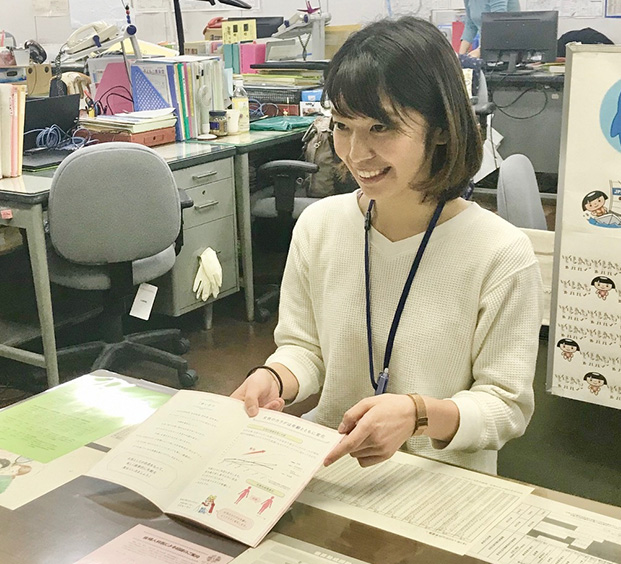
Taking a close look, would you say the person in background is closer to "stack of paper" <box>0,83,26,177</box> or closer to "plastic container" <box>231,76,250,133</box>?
"plastic container" <box>231,76,250,133</box>

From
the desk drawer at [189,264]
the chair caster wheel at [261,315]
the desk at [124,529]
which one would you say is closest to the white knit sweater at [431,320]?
the desk at [124,529]

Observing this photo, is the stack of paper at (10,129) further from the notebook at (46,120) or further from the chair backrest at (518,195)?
the chair backrest at (518,195)

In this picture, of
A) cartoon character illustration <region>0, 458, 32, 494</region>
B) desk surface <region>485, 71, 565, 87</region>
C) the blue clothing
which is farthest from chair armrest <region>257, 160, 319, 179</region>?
the blue clothing

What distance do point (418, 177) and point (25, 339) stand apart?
231cm

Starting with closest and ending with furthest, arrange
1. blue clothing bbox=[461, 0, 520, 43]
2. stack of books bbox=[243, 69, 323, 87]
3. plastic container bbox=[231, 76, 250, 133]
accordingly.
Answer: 1. plastic container bbox=[231, 76, 250, 133]
2. stack of books bbox=[243, 69, 323, 87]
3. blue clothing bbox=[461, 0, 520, 43]

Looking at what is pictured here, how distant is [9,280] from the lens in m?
3.63

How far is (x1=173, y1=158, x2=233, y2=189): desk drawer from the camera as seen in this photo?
10.7ft

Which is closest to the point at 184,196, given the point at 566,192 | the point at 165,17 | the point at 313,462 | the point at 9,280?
the point at 9,280

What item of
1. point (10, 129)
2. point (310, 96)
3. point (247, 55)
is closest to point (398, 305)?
point (10, 129)

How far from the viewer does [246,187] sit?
361 centimetres

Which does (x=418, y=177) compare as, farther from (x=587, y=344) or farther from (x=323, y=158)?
(x=323, y=158)

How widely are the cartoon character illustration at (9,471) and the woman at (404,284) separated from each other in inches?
12.1

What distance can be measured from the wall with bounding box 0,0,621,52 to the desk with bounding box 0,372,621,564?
587 centimetres

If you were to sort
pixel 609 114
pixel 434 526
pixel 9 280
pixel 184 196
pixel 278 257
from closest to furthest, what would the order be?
pixel 434 526
pixel 609 114
pixel 184 196
pixel 9 280
pixel 278 257
